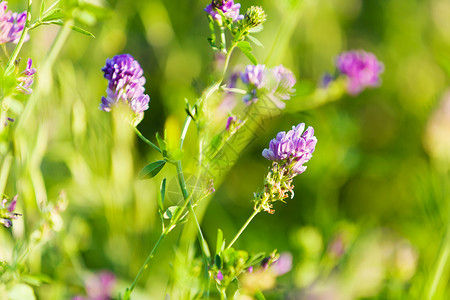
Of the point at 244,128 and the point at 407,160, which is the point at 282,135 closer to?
the point at 244,128

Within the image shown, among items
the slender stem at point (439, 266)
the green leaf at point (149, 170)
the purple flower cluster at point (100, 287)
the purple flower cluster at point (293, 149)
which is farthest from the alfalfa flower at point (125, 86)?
the slender stem at point (439, 266)

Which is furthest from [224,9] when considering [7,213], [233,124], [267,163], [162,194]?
[267,163]

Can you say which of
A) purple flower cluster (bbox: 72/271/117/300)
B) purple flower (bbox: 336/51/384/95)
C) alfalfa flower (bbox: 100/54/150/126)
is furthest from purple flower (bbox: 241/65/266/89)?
purple flower (bbox: 336/51/384/95)

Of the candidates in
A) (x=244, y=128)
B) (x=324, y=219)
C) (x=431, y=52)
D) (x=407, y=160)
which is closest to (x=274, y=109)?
(x=244, y=128)

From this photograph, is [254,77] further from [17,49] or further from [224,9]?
[17,49]

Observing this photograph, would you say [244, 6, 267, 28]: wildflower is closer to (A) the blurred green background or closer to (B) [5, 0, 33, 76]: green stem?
(A) the blurred green background
